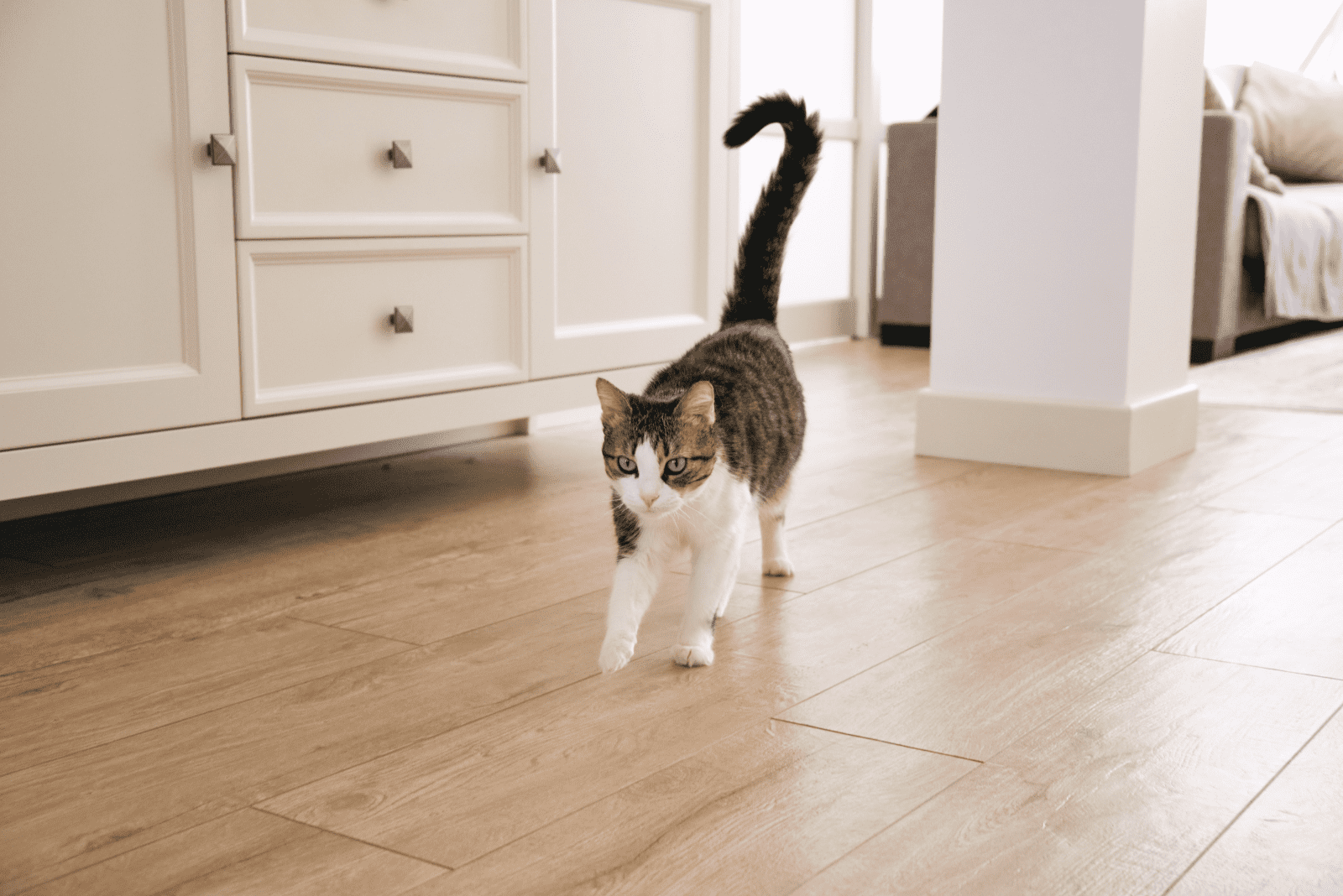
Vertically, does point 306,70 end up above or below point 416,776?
above

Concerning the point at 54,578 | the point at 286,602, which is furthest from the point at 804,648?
the point at 54,578

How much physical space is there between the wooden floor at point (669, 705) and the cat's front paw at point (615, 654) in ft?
0.07

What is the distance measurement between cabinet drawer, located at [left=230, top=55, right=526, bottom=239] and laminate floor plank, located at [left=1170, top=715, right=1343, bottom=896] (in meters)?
1.27

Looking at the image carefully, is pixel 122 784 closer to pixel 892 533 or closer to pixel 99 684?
pixel 99 684

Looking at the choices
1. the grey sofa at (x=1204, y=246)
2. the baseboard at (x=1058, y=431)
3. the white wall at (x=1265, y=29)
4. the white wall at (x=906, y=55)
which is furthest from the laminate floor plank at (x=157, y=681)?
the white wall at (x=1265, y=29)

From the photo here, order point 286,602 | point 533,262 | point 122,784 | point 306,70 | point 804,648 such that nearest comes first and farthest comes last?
point 122,784 < point 804,648 < point 286,602 < point 306,70 < point 533,262

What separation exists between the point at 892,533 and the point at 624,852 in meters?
1.01

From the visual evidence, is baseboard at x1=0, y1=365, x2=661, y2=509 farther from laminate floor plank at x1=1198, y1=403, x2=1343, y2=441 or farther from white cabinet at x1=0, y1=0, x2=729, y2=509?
laminate floor plank at x1=1198, y1=403, x2=1343, y2=441

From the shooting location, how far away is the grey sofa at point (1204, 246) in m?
3.57

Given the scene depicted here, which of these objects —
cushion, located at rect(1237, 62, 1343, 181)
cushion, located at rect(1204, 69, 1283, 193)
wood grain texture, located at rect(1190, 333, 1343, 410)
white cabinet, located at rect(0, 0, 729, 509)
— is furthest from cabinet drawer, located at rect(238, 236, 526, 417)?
cushion, located at rect(1237, 62, 1343, 181)

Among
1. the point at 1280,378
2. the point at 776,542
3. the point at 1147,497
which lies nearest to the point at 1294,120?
the point at 1280,378

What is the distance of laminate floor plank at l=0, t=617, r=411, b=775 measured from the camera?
1.09 m

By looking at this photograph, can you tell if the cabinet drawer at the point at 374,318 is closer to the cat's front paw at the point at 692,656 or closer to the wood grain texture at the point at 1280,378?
the cat's front paw at the point at 692,656

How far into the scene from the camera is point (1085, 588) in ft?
5.00
